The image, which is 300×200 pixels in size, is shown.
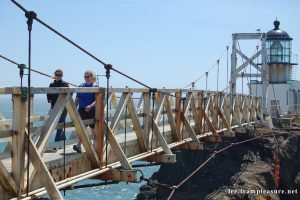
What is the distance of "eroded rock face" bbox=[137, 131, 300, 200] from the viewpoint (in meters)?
16.4

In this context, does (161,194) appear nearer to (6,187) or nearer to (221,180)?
(221,180)

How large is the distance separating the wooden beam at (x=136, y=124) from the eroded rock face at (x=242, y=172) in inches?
271

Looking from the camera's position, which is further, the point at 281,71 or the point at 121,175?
the point at 281,71

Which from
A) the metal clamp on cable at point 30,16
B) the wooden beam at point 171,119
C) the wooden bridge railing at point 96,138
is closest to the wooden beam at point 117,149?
the wooden bridge railing at point 96,138

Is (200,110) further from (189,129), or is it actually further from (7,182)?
(7,182)

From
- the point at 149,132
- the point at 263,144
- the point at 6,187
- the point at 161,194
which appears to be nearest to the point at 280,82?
the point at 263,144

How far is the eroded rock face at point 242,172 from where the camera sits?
16.4 m

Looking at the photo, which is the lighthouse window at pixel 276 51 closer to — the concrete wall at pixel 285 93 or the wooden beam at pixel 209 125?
the concrete wall at pixel 285 93

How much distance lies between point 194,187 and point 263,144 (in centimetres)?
398

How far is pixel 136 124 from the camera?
901 centimetres

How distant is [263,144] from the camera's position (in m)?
20.1

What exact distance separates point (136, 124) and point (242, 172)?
9.65m

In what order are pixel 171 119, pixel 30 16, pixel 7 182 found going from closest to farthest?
pixel 7 182 → pixel 30 16 → pixel 171 119

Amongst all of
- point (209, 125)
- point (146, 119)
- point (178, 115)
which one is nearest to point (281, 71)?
point (209, 125)
